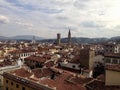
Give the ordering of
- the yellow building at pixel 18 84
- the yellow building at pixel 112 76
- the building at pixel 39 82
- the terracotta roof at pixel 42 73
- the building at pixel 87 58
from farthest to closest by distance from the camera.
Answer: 1. the building at pixel 87 58
2. the terracotta roof at pixel 42 73
3. the yellow building at pixel 112 76
4. the building at pixel 39 82
5. the yellow building at pixel 18 84

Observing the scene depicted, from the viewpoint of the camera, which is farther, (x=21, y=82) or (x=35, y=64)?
(x=35, y=64)

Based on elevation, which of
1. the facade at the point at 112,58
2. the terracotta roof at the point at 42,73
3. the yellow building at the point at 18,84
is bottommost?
the terracotta roof at the point at 42,73

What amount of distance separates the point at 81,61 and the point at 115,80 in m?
29.3

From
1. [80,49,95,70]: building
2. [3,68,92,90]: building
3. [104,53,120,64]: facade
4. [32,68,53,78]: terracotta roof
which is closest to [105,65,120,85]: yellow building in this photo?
[3,68,92,90]: building

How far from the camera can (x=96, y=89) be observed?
99.9ft

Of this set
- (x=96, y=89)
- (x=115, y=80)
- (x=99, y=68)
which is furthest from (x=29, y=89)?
(x=99, y=68)

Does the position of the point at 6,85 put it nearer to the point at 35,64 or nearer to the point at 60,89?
the point at 60,89

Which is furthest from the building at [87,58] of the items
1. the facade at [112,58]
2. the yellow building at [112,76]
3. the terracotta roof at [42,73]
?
the yellow building at [112,76]

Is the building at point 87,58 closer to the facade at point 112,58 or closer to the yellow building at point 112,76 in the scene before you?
the facade at point 112,58

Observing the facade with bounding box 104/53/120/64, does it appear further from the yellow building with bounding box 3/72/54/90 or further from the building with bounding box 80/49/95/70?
the yellow building with bounding box 3/72/54/90

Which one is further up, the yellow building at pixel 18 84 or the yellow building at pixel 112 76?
the yellow building at pixel 112 76

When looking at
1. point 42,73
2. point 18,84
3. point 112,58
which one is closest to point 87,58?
point 112,58

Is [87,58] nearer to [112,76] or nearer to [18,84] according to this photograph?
[112,76]

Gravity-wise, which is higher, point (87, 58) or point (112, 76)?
point (112, 76)
